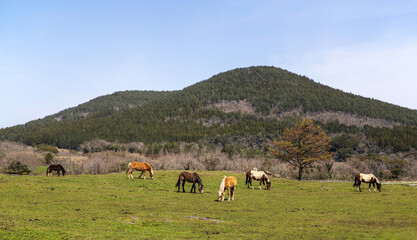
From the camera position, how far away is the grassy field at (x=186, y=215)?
15.4 m

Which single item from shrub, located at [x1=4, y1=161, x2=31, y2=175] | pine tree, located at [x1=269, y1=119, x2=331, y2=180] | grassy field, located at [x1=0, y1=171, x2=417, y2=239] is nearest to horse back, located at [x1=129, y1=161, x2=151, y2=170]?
grassy field, located at [x1=0, y1=171, x2=417, y2=239]

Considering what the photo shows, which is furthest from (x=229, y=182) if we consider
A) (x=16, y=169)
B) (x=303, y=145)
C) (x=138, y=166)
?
(x=16, y=169)

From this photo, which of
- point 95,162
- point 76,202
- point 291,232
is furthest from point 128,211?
point 95,162

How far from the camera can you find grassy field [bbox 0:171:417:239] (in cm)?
1539

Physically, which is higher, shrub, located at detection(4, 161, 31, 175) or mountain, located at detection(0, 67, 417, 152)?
mountain, located at detection(0, 67, 417, 152)

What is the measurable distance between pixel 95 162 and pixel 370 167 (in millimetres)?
69173

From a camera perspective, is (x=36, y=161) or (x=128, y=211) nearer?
(x=128, y=211)

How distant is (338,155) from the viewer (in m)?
118

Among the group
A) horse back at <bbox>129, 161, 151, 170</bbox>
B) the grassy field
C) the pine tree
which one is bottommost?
the grassy field

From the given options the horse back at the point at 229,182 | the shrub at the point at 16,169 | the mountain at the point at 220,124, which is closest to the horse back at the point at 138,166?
the horse back at the point at 229,182

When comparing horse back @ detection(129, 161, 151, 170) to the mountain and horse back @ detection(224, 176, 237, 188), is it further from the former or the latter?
the mountain

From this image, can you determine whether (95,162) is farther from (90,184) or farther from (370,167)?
(370,167)

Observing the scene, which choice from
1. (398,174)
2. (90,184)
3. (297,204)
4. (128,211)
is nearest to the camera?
(128,211)

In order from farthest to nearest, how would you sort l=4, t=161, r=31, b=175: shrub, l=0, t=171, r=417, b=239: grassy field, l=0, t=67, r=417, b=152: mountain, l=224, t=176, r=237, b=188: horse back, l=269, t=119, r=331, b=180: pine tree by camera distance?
l=0, t=67, r=417, b=152: mountain < l=269, t=119, r=331, b=180: pine tree < l=4, t=161, r=31, b=175: shrub < l=224, t=176, r=237, b=188: horse back < l=0, t=171, r=417, b=239: grassy field
